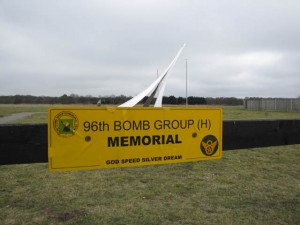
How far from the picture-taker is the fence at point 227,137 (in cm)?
208

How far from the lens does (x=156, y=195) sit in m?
4.40

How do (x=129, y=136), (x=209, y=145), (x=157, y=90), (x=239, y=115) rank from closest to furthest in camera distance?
(x=129, y=136)
(x=209, y=145)
(x=157, y=90)
(x=239, y=115)

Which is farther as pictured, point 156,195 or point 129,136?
point 156,195

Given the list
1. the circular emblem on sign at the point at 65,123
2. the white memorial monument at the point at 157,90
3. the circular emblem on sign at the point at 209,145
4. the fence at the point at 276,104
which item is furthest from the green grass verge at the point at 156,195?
the fence at the point at 276,104

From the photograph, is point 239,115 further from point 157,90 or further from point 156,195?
point 156,195

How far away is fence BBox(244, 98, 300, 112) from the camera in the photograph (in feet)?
160

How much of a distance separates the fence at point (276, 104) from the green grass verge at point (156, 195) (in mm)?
46389

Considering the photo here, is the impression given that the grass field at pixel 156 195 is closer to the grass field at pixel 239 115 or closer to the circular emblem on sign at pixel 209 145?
the circular emblem on sign at pixel 209 145

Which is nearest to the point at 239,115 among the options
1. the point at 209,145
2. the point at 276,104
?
the point at 276,104

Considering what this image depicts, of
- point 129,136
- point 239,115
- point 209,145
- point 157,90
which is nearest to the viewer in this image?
point 129,136

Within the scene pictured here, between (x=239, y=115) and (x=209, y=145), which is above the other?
(x=209, y=145)

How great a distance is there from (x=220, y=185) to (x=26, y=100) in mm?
92782

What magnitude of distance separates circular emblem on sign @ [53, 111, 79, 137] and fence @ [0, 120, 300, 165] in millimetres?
198

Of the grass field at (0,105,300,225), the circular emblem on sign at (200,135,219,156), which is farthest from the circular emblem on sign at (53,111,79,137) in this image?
the grass field at (0,105,300,225)
